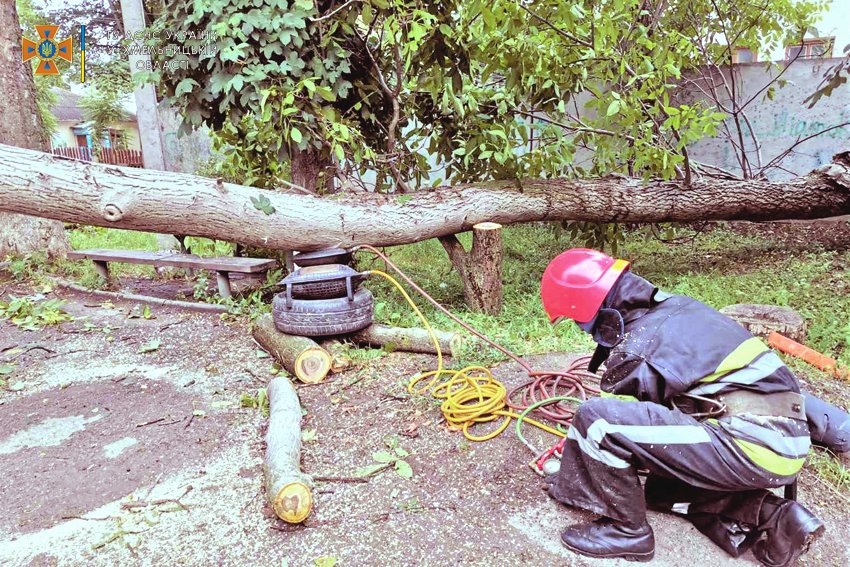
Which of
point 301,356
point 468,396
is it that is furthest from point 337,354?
point 468,396

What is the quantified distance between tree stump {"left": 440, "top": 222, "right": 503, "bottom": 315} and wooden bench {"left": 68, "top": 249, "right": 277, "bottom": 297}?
1.97 m

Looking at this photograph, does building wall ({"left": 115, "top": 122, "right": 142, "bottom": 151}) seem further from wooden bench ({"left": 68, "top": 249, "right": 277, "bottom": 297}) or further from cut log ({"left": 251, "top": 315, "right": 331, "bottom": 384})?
cut log ({"left": 251, "top": 315, "right": 331, "bottom": 384})

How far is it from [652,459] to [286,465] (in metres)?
1.55

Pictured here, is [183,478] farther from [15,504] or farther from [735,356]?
[735,356]

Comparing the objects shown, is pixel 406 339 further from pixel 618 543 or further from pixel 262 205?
pixel 618 543

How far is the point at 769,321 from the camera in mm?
3977

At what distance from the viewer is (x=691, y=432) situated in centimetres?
190

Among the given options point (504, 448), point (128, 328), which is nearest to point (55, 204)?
point (128, 328)

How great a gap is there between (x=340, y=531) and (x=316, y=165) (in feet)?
13.6

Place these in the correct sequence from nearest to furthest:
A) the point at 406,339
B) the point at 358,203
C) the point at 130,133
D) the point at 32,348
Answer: the point at 406,339, the point at 32,348, the point at 358,203, the point at 130,133

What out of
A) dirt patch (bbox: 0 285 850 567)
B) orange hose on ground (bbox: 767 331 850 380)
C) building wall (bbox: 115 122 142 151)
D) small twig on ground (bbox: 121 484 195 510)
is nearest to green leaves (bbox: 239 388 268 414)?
dirt patch (bbox: 0 285 850 567)

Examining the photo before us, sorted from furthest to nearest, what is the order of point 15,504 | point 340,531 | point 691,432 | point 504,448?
1. point 504,448
2. point 15,504
3. point 340,531
4. point 691,432

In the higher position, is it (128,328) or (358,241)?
(358,241)

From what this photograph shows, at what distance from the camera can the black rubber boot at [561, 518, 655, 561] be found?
2068 mm
